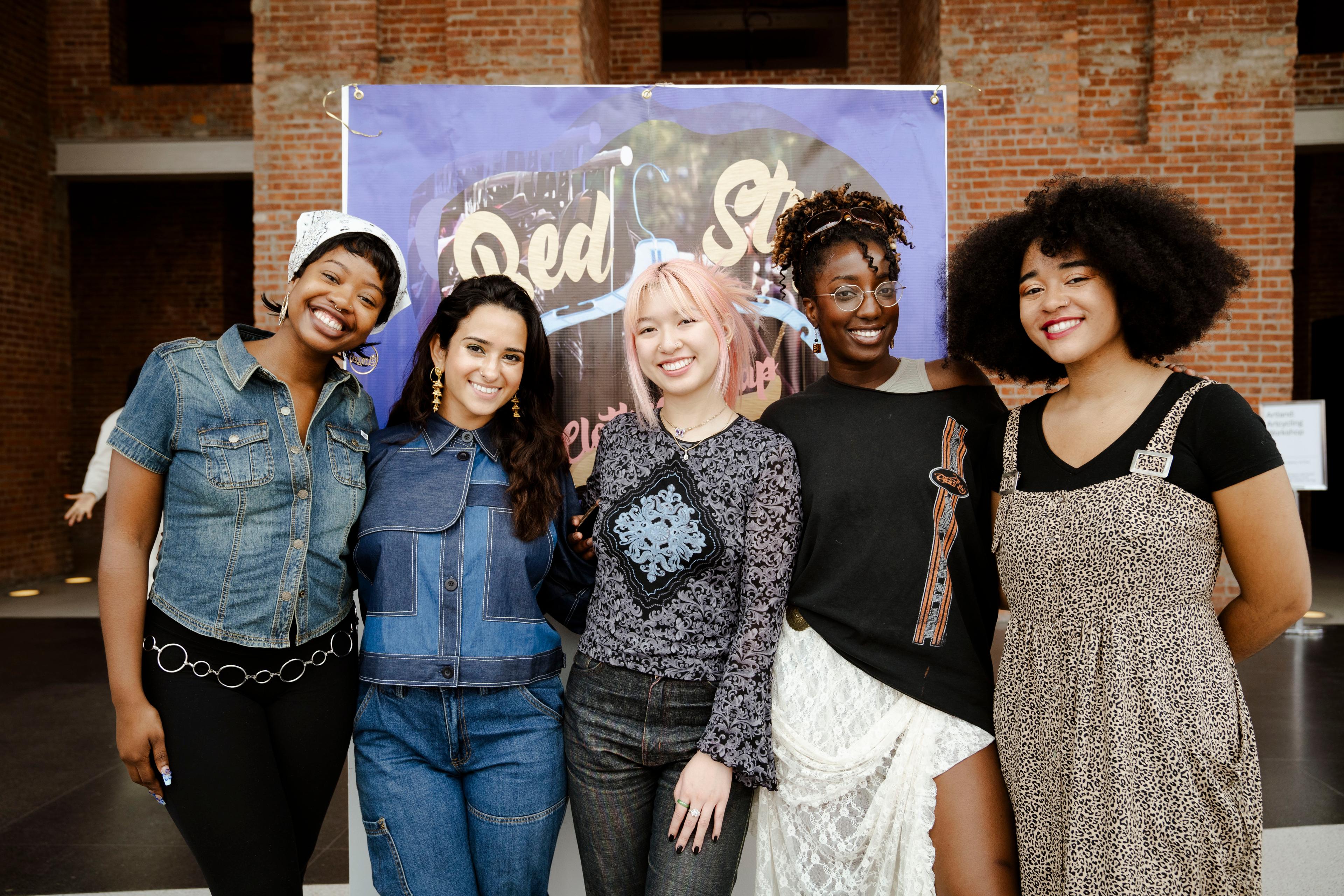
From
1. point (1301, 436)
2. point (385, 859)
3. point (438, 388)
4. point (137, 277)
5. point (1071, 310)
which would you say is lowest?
point (385, 859)

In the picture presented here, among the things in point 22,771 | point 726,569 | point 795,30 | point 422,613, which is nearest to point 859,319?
point 726,569

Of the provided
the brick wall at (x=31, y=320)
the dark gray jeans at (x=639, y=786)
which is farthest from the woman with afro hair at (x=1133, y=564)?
the brick wall at (x=31, y=320)

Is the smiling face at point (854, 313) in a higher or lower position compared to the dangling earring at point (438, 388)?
higher

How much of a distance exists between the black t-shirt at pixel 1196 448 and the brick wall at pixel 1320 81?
7875 mm

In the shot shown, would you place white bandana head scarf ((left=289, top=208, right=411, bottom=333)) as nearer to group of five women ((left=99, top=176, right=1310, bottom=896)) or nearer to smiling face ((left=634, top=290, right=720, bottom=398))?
group of five women ((left=99, top=176, right=1310, bottom=896))

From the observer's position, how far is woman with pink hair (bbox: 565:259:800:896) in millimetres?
1669

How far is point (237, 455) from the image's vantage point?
1.73 m

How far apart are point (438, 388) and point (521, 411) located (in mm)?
213

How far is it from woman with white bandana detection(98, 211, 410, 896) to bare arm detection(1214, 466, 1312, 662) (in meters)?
1.81

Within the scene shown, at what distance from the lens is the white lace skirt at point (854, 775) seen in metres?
1.71

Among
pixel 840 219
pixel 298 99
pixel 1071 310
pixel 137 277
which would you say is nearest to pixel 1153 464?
pixel 1071 310

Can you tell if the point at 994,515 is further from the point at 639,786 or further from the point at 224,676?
the point at 224,676

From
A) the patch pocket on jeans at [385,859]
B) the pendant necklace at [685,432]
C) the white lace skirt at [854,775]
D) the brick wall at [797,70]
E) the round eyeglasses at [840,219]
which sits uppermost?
the brick wall at [797,70]

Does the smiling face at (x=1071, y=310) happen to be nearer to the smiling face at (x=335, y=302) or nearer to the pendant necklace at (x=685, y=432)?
the pendant necklace at (x=685, y=432)
